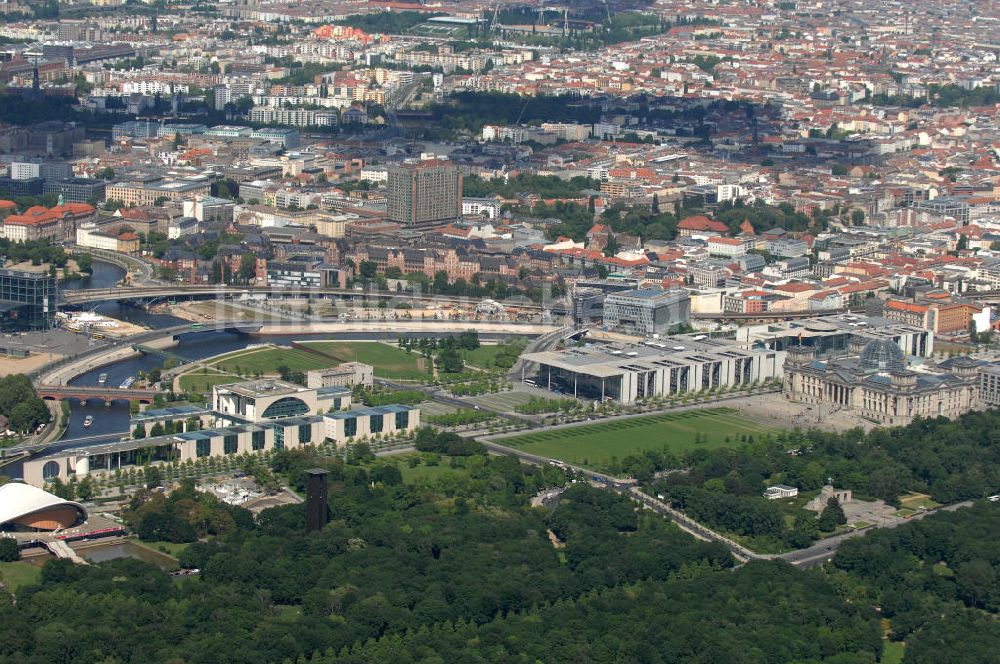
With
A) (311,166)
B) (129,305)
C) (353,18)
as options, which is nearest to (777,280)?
(129,305)

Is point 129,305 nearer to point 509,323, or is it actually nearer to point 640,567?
point 509,323

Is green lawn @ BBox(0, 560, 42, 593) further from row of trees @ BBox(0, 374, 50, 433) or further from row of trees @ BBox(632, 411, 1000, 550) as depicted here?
row of trees @ BBox(632, 411, 1000, 550)

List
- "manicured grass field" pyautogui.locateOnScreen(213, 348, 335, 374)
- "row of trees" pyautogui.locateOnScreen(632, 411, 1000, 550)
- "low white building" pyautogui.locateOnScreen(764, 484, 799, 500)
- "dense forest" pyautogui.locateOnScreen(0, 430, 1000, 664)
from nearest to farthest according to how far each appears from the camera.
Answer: "dense forest" pyautogui.locateOnScreen(0, 430, 1000, 664) → "row of trees" pyautogui.locateOnScreen(632, 411, 1000, 550) → "low white building" pyautogui.locateOnScreen(764, 484, 799, 500) → "manicured grass field" pyautogui.locateOnScreen(213, 348, 335, 374)

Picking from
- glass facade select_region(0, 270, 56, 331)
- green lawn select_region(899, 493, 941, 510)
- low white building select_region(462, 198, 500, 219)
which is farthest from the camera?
low white building select_region(462, 198, 500, 219)

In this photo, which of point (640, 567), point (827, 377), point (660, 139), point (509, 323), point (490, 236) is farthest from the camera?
point (660, 139)

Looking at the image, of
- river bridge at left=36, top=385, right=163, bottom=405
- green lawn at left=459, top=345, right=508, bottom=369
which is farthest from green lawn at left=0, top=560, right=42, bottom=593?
green lawn at left=459, top=345, right=508, bottom=369

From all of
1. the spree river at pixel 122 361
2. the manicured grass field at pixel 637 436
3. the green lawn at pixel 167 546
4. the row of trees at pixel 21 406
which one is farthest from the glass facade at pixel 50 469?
the manicured grass field at pixel 637 436
